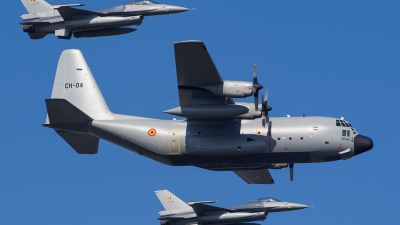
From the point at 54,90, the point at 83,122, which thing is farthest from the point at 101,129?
the point at 54,90

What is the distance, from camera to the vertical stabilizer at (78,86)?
32.8 m

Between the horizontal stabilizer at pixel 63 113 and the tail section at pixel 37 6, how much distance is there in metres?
10.1

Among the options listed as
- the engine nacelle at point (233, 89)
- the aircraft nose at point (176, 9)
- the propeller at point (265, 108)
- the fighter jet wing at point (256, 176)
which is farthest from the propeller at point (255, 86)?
the aircraft nose at point (176, 9)

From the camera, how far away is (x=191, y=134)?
30.7 m

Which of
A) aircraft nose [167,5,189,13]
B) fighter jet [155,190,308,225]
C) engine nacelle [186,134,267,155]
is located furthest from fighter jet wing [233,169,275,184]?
aircraft nose [167,5,189,13]

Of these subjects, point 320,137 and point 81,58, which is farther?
point 81,58

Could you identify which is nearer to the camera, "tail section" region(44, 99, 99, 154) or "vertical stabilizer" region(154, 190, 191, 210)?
"tail section" region(44, 99, 99, 154)

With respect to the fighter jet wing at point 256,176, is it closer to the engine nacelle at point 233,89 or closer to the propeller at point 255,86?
the propeller at point 255,86

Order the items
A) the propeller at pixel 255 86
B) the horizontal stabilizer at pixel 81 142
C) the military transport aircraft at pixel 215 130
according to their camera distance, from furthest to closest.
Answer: the horizontal stabilizer at pixel 81 142 < the military transport aircraft at pixel 215 130 < the propeller at pixel 255 86

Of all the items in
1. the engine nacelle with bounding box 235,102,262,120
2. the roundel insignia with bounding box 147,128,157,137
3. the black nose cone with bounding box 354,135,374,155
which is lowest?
the black nose cone with bounding box 354,135,374,155

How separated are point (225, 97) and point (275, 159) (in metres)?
3.47

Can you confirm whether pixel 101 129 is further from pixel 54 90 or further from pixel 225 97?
pixel 225 97

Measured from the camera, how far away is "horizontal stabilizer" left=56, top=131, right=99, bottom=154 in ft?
107

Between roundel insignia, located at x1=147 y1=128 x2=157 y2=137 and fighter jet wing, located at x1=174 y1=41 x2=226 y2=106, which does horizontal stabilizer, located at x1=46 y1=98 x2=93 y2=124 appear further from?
fighter jet wing, located at x1=174 y1=41 x2=226 y2=106
